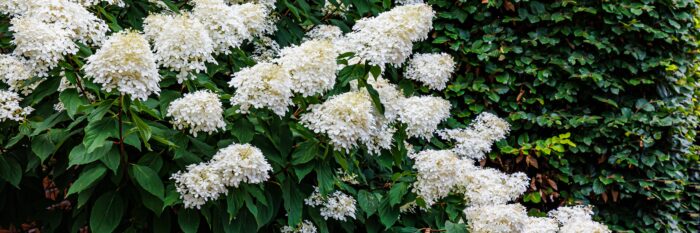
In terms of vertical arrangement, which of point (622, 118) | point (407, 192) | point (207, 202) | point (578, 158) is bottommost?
point (578, 158)

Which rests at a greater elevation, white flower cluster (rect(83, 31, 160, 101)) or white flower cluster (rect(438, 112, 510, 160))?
white flower cluster (rect(83, 31, 160, 101))

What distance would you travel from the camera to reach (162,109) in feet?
8.99

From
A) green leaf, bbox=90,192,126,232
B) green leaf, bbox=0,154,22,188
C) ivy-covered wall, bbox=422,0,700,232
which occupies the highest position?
green leaf, bbox=0,154,22,188

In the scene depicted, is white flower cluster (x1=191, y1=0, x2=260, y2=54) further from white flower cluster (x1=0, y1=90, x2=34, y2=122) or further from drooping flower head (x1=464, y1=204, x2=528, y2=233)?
drooping flower head (x1=464, y1=204, x2=528, y2=233)

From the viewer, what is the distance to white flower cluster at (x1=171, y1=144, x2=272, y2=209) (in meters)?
2.54

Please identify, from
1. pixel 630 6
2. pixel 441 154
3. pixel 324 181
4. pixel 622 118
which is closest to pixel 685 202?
pixel 622 118

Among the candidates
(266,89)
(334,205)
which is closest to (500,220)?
(334,205)

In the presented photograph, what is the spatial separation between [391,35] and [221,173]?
2.86 feet

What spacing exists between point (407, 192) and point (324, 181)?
619 mm

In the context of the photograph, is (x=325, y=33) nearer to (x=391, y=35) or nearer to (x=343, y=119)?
(x=391, y=35)

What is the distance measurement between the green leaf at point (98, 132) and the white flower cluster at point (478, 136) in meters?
1.89

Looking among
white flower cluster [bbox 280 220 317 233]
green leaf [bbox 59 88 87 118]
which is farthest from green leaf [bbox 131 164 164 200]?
white flower cluster [bbox 280 220 317 233]

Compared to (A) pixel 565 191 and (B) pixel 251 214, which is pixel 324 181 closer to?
(B) pixel 251 214

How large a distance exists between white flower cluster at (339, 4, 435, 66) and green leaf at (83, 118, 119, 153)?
1.01 meters
